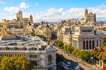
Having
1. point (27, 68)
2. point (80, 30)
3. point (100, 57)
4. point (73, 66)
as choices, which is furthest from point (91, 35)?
point (27, 68)

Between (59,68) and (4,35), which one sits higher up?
(4,35)

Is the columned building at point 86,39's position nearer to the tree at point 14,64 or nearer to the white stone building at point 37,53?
the white stone building at point 37,53

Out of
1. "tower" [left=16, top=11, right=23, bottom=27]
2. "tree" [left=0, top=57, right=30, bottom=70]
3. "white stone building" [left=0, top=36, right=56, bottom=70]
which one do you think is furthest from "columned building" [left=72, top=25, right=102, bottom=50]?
"tower" [left=16, top=11, right=23, bottom=27]

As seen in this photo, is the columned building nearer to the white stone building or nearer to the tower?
the white stone building

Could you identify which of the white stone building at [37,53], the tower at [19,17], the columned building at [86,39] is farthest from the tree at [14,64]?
the tower at [19,17]

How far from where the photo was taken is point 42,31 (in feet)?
404

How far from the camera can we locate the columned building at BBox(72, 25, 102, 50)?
8281cm

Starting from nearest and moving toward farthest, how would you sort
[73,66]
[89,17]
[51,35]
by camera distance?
1. [73,66]
2. [51,35]
3. [89,17]

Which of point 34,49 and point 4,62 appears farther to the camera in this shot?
point 34,49

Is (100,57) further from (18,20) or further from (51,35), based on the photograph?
(18,20)

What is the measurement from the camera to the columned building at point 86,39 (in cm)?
8281

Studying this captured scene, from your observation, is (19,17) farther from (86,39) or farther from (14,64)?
(14,64)

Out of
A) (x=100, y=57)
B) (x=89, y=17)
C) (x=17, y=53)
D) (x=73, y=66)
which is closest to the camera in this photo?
(x=17, y=53)

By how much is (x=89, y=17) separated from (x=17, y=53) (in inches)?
3873
